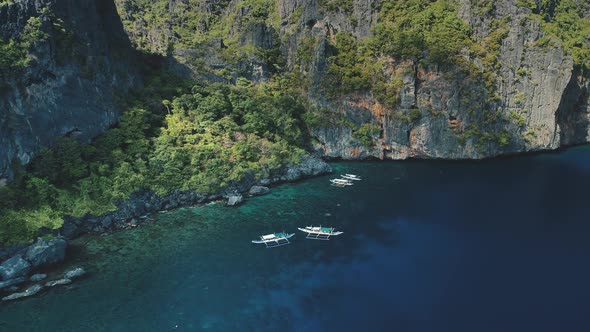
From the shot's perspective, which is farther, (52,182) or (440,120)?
(440,120)

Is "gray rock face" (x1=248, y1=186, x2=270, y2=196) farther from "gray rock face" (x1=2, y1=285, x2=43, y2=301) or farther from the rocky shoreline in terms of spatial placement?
"gray rock face" (x1=2, y1=285, x2=43, y2=301)

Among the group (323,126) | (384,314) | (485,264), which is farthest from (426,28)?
(384,314)

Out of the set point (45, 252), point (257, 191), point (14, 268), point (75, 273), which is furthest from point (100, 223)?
point (257, 191)

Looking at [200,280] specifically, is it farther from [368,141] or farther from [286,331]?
[368,141]

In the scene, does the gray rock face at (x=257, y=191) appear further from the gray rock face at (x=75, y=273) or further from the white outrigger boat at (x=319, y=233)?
the gray rock face at (x=75, y=273)

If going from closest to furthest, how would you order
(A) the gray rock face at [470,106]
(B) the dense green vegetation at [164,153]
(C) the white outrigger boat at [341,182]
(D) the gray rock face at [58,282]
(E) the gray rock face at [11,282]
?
(E) the gray rock face at [11,282] < (D) the gray rock face at [58,282] < (B) the dense green vegetation at [164,153] < (C) the white outrigger boat at [341,182] < (A) the gray rock face at [470,106]

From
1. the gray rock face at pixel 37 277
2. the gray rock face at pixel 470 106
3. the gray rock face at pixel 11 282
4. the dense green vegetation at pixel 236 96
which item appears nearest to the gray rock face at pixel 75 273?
the gray rock face at pixel 37 277
